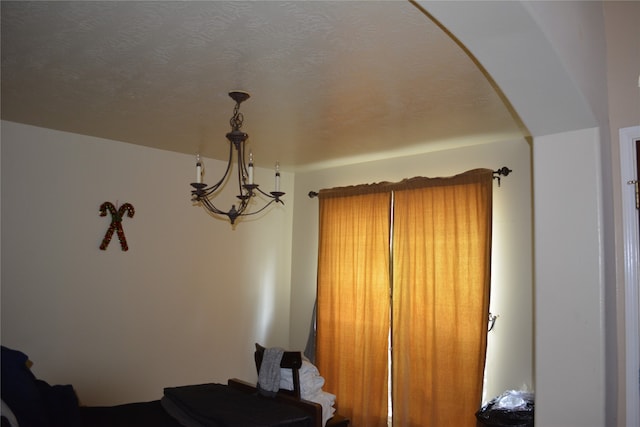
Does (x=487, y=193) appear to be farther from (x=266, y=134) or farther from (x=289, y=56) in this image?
(x=289, y=56)

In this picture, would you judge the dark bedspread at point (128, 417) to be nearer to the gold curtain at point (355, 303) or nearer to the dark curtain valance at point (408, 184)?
the gold curtain at point (355, 303)

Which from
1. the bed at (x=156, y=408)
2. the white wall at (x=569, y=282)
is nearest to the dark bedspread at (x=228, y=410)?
the bed at (x=156, y=408)

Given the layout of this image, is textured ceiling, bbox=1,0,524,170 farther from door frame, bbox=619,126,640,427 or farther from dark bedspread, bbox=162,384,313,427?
dark bedspread, bbox=162,384,313,427

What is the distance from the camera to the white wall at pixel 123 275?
396cm

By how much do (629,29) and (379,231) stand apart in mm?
2884

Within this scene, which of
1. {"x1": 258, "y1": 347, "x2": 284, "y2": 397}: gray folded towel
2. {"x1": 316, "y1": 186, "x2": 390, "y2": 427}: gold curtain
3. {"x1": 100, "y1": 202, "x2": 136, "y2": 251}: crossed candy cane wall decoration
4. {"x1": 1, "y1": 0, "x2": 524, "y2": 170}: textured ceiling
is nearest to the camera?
{"x1": 1, "y1": 0, "x2": 524, "y2": 170}: textured ceiling

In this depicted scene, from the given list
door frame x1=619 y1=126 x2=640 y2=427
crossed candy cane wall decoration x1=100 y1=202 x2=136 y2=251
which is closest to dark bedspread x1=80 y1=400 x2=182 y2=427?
crossed candy cane wall decoration x1=100 y1=202 x2=136 y2=251

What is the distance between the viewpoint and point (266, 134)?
4.15 m

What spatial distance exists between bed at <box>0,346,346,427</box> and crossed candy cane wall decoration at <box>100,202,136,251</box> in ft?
4.75

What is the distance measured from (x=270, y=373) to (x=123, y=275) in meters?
1.69

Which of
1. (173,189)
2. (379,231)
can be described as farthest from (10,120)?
(379,231)

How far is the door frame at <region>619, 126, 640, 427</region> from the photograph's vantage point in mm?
2004

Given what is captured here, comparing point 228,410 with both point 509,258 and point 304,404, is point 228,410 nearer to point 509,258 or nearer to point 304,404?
point 304,404

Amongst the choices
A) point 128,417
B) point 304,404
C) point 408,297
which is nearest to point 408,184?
point 408,297
